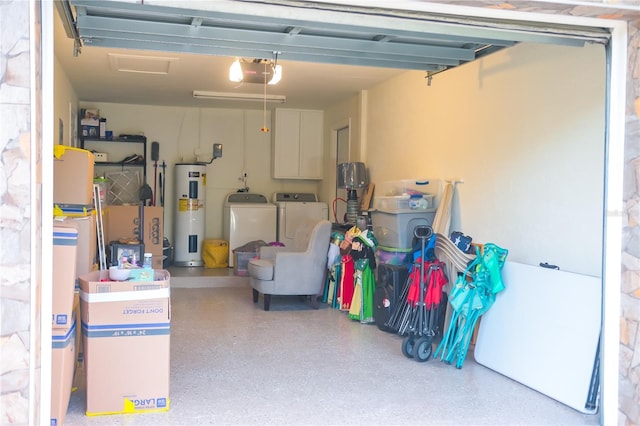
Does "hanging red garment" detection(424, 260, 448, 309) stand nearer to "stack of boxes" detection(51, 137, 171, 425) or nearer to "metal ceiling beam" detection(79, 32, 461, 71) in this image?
"metal ceiling beam" detection(79, 32, 461, 71)

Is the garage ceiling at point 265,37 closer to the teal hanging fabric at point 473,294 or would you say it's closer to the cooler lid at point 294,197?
the teal hanging fabric at point 473,294

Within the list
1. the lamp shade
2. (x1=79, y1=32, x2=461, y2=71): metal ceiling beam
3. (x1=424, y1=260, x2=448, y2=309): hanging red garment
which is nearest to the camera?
(x1=79, y1=32, x2=461, y2=71): metal ceiling beam

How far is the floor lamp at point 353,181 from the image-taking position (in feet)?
23.4

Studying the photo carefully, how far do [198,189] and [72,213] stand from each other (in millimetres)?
5012

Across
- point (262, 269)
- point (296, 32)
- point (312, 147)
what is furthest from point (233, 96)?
point (296, 32)

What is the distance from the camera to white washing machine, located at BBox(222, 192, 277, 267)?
8.74 metres

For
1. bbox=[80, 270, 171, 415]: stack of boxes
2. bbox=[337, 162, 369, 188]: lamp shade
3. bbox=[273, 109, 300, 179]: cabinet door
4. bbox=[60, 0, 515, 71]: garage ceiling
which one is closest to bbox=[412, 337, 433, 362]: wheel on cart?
bbox=[80, 270, 171, 415]: stack of boxes

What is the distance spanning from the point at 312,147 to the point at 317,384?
5.88 m

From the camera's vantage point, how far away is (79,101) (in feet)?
28.8

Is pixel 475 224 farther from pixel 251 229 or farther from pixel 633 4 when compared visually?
pixel 251 229

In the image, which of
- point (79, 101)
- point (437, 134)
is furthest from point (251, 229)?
point (437, 134)

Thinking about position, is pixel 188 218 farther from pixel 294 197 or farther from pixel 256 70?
pixel 256 70

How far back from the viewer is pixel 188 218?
887 centimetres

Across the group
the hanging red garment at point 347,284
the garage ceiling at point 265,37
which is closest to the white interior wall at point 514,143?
the garage ceiling at point 265,37
